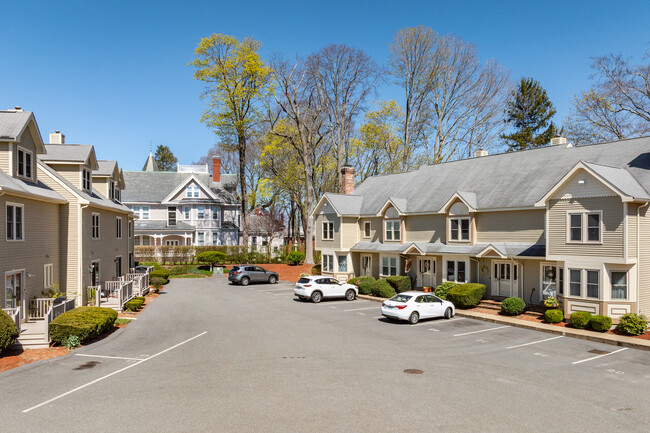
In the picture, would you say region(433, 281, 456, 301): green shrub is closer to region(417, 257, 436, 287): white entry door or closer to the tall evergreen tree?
region(417, 257, 436, 287): white entry door

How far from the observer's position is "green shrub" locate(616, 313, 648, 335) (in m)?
18.2

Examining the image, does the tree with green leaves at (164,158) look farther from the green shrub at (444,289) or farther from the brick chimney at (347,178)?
the green shrub at (444,289)

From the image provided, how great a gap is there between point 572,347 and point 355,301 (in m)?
14.4

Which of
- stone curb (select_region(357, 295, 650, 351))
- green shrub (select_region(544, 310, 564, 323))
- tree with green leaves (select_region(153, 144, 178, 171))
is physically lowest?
stone curb (select_region(357, 295, 650, 351))

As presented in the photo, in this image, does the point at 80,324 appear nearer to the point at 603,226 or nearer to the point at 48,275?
the point at 48,275

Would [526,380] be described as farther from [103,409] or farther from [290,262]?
[290,262]

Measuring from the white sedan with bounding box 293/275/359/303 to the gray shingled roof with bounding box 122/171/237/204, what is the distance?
3309 cm

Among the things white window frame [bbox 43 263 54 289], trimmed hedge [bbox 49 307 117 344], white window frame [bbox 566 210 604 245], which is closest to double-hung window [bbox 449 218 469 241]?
white window frame [bbox 566 210 604 245]

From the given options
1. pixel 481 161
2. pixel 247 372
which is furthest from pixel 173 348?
pixel 481 161

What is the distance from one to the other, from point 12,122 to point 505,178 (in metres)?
26.8

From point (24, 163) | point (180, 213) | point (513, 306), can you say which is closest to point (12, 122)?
point (24, 163)

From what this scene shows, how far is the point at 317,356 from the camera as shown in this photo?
14945mm

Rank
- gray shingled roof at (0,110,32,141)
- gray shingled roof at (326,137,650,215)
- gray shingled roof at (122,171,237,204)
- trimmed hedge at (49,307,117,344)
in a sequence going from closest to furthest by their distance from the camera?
trimmed hedge at (49,307,117,344), gray shingled roof at (0,110,32,141), gray shingled roof at (326,137,650,215), gray shingled roof at (122,171,237,204)

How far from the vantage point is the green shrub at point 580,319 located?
63.4ft
